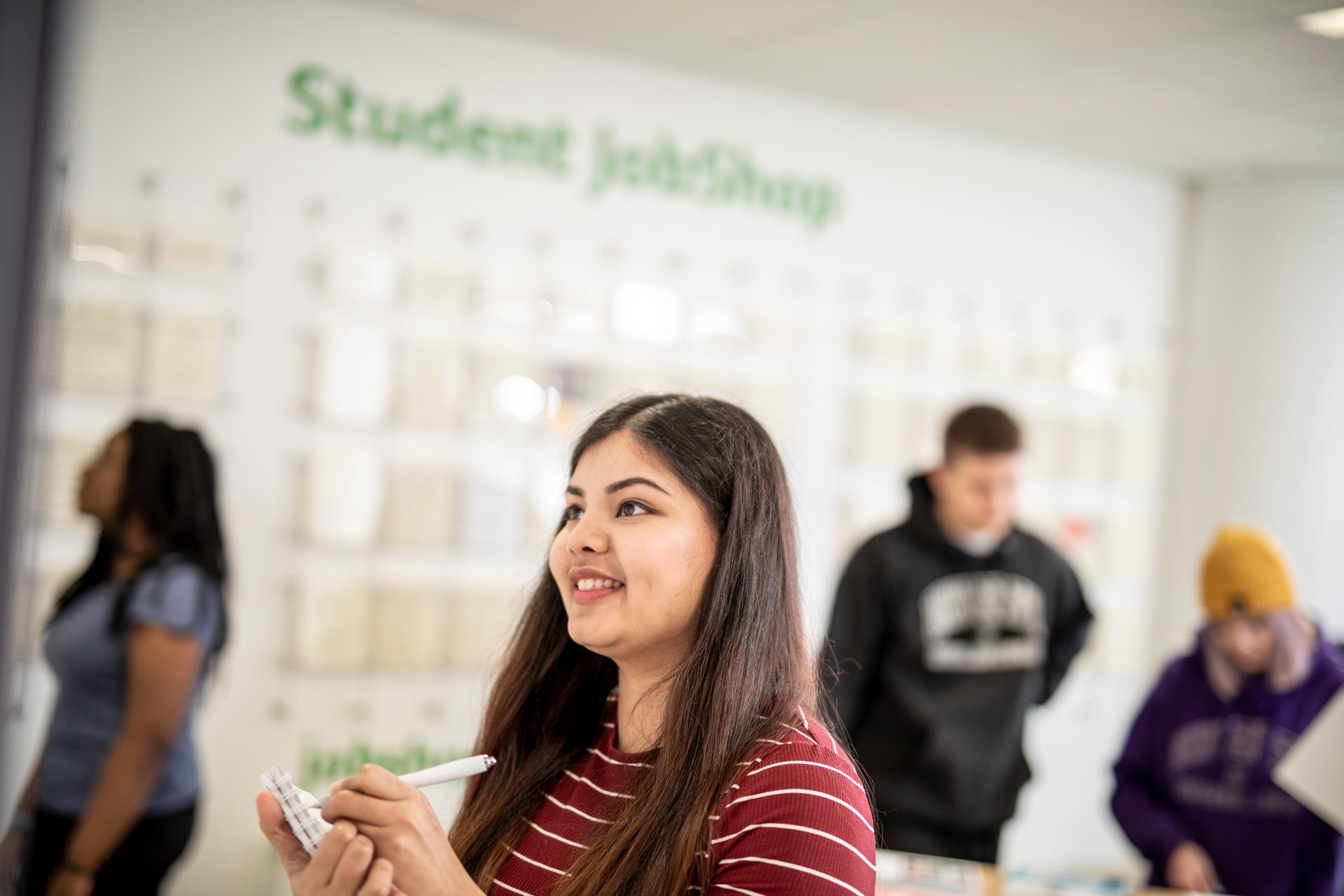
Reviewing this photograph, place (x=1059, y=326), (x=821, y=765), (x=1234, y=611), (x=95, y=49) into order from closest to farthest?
1. (x=821, y=765)
2. (x=1234, y=611)
3. (x=95, y=49)
4. (x=1059, y=326)

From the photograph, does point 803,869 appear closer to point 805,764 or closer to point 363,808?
point 805,764

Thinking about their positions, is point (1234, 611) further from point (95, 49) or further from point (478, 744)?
point (95, 49)

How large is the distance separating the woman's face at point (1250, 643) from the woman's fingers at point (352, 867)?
2469 millimetres

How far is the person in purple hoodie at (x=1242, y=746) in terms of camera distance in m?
2.87

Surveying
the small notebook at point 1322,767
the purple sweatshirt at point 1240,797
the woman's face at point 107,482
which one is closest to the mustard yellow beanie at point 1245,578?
the purple sweatshirt at point 1240,797

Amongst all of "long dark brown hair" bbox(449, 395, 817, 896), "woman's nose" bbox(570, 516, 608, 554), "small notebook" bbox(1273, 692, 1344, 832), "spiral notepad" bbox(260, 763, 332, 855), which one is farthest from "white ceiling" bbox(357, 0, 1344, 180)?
"spiral notepad" bbox(260, 763, 332, 855)

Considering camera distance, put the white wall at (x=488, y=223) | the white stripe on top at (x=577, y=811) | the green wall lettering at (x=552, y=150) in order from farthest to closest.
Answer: the green wall lettering at (x=552, y=150), the white wall at (x=488, y=223), the white stripe on top at (x=577, y=811)

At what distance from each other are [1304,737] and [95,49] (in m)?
3.44

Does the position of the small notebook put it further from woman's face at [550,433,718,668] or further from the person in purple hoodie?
woman's face at [550,433,718,668]

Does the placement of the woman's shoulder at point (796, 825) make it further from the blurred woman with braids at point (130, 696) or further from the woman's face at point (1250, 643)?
the woman's face at point (1250, 643)

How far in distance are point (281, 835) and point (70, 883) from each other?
178 centimetres

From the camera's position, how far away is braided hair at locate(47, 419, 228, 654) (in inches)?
112

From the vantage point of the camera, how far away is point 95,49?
3.20m

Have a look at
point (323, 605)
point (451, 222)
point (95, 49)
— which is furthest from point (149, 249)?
point (323, 605)
